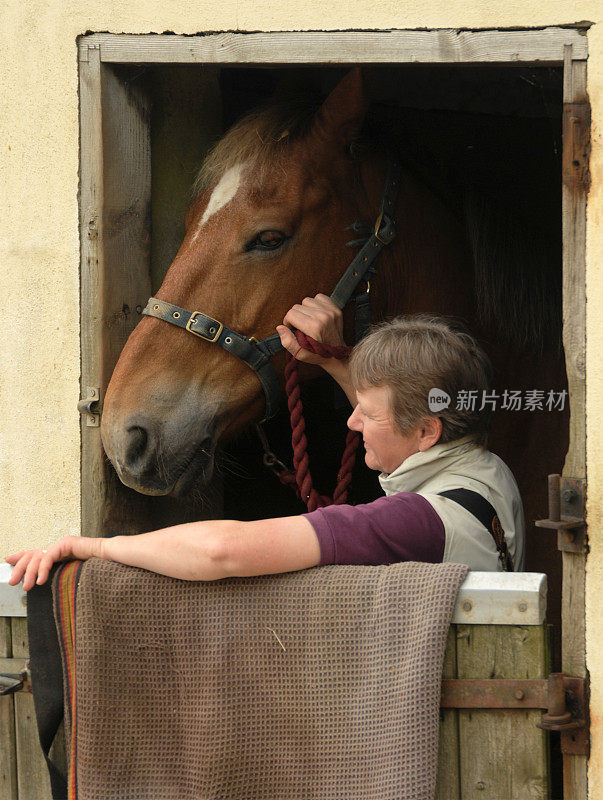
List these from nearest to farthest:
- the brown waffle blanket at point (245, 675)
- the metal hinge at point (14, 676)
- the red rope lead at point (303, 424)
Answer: the brown waffle blanket at point (245, 675) < the metal hinge at point (14, 676) < the red rope lead at point (303, 424)

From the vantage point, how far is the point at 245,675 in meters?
1.64

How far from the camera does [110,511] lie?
7.63 ft

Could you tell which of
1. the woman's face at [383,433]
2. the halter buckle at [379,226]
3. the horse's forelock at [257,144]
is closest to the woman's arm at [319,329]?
the halter buckle at [379,226]

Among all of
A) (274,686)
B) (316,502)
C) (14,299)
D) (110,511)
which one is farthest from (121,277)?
(274,686)

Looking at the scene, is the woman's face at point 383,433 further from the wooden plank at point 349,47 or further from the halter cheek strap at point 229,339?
the wooden plank at point 349,47

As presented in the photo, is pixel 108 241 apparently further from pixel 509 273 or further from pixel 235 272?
pixel 509 273

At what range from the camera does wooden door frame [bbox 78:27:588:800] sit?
6.00 ft

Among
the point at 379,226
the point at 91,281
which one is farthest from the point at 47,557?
the point at 379,226

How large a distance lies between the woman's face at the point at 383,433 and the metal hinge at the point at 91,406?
0.71 meters

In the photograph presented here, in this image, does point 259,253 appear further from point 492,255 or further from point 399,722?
point 399,722

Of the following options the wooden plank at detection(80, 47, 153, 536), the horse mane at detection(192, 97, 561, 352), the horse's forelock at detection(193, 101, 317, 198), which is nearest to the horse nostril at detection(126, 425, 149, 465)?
the wooden plank at detection(80, 47, 153, 536)

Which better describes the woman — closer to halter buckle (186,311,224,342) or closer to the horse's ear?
halter buckle (186,311,224,342)

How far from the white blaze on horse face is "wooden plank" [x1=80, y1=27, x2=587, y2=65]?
42 cm

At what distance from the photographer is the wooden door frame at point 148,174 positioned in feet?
6.00
